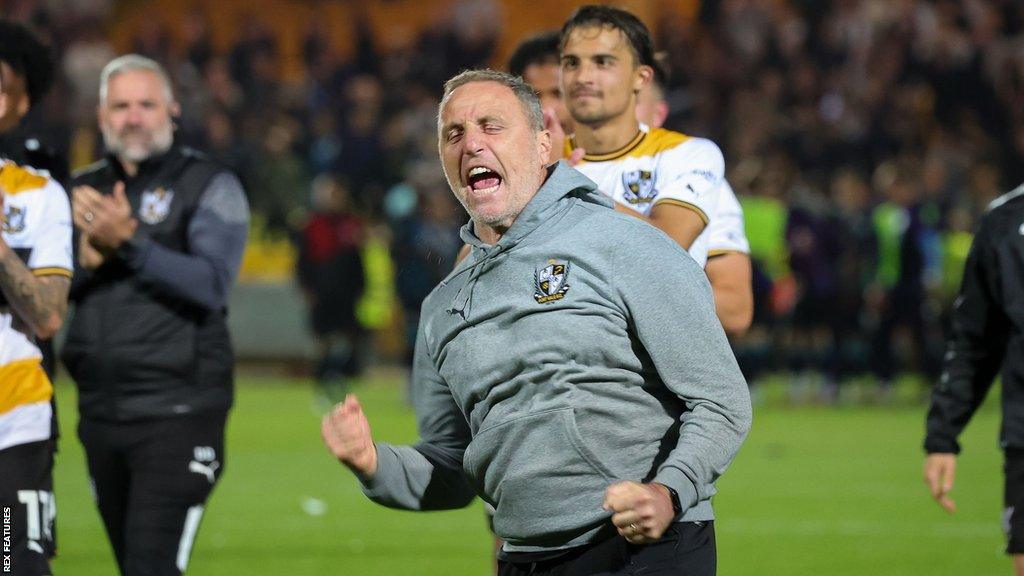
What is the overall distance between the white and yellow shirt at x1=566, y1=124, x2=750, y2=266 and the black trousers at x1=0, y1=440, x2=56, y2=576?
2.05 meters

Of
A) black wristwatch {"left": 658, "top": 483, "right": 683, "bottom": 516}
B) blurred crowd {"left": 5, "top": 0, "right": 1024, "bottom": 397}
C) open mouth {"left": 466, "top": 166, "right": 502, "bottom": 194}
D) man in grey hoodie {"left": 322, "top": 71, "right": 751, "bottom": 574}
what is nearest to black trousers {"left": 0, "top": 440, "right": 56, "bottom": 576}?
man in grey hoodie {"left": 322, "top": 71, "right": 751, "bottom": 574}

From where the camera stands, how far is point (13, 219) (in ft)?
16.3

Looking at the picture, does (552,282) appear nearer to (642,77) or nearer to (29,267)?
(642,77)

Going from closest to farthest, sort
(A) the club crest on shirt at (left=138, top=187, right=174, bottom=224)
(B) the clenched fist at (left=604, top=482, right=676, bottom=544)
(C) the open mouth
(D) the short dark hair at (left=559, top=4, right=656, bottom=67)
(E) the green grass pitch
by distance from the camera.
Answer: (B) the clenched fist at (left=604, top=482, right=676, bottom=544) < (C) the open mouth < (D) the short dark hair at (left=559, top=4, right=656, bottom=67) < (A) the club crest on shirt at (left=138, top=187, right=174, bottom=224) < (E) the green grass pitch

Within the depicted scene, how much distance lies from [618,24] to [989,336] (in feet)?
5.43

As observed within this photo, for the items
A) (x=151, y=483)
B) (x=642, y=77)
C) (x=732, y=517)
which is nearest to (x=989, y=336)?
(x=642, y=77)

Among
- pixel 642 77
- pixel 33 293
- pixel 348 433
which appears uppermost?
pixel 642 77

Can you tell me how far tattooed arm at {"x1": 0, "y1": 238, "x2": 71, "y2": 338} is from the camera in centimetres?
473

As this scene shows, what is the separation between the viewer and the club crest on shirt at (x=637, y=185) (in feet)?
17.1

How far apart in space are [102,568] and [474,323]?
18.0 ft

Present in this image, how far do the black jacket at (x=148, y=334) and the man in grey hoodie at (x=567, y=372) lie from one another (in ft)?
7.33

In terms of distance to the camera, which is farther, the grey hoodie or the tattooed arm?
the tattooed arm

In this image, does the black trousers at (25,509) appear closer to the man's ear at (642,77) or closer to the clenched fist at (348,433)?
the clenched fist at (348,433)

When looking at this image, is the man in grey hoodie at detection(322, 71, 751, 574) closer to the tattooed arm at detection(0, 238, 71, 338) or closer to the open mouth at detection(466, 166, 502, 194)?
the open mouth at detection(466, 166, 502, 194)
